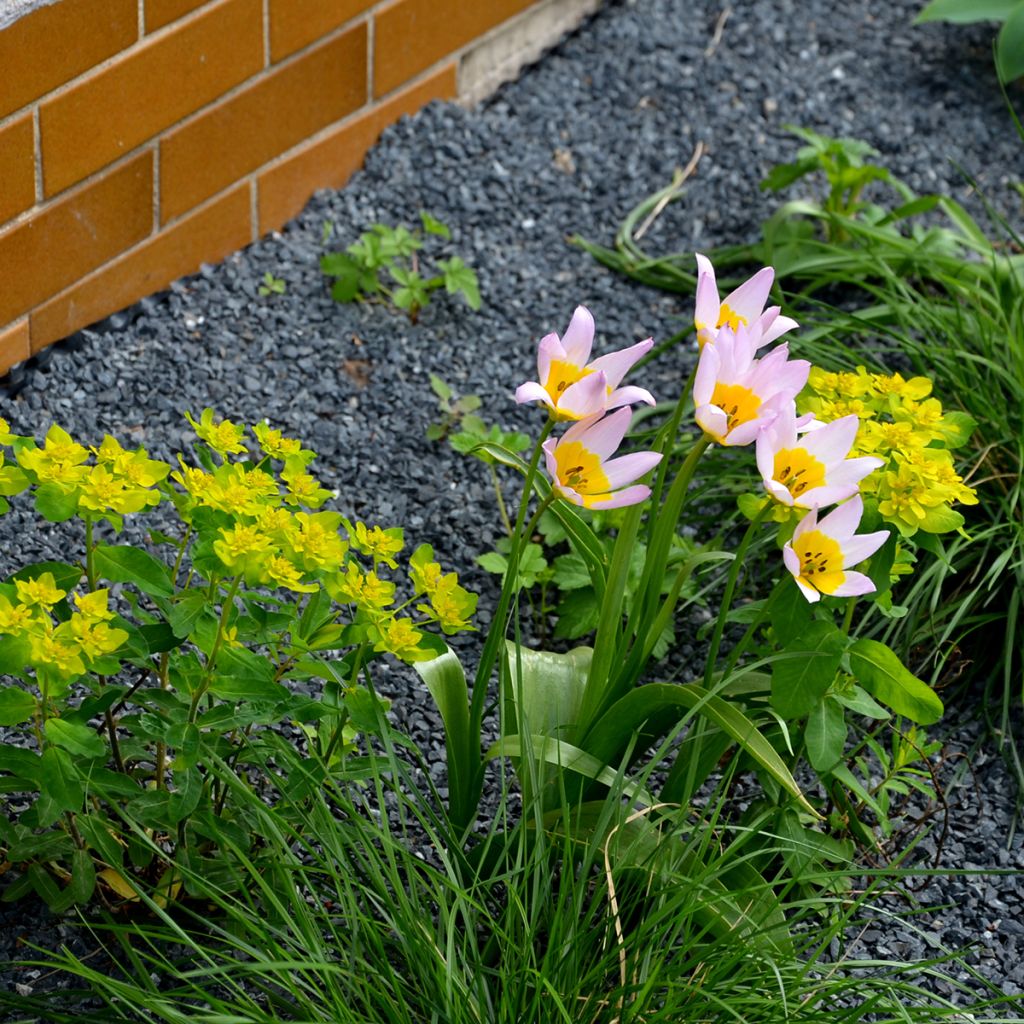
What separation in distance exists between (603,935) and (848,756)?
49 cm

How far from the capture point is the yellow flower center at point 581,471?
1.59m

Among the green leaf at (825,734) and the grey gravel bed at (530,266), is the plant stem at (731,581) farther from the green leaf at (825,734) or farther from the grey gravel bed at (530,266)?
the grey gravel bed at (530,266)

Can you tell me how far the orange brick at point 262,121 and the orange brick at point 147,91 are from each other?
0.05 meters

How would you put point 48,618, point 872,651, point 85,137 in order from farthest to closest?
point 85,137, point 872,651, point 48,618

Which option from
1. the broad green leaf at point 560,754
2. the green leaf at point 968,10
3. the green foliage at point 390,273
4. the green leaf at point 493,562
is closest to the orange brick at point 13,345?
the green foliage at point 390,273

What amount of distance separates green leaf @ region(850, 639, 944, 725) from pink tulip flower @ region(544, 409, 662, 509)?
0.38m

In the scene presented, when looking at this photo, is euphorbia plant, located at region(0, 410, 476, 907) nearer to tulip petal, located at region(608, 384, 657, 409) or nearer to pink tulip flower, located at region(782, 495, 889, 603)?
tulip petal, located at region(608, 384, 657, 409)

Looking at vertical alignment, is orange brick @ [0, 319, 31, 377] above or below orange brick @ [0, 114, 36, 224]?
below

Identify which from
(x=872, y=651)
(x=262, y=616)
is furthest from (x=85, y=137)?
(x=872, y=651)

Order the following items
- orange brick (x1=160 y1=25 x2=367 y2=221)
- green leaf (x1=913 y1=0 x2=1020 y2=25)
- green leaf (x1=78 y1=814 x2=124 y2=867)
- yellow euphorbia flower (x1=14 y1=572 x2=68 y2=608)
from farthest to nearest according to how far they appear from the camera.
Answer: green leaf (x1=913 y1=0 x2=1020 y2=25), orange brick (x1=160 y1=25 x2=367 y2=221), green leaf (x1=78 y1=814 x2=124 y2=867), yellow euphorbia flower (x1=14 y1=572 x2=68 y2=608)

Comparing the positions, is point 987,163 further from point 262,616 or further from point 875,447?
point 262,616

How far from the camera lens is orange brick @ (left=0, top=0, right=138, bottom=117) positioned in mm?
2312

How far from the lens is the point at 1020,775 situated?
2.18m

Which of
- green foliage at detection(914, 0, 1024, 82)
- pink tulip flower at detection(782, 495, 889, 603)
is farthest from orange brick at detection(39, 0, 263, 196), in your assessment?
green foliage at detection(914, 0, 1024, 82)
